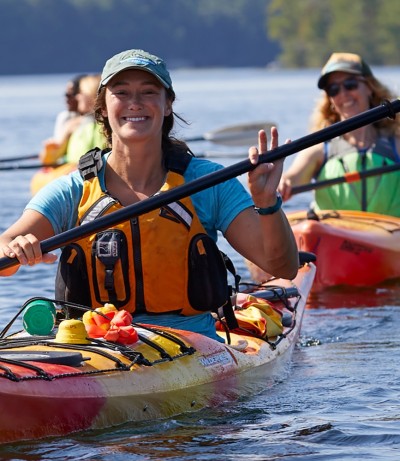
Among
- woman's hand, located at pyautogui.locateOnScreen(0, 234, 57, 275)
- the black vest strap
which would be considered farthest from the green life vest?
woman's hand, located at pyautogui.locateOnScreen(0, 234, 57, 275)

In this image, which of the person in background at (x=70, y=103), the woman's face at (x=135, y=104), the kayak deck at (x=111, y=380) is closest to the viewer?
the kayak deck at (x=111, y=380)

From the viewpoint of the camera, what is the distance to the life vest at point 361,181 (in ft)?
27.7

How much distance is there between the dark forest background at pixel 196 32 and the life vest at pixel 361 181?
59280 mm

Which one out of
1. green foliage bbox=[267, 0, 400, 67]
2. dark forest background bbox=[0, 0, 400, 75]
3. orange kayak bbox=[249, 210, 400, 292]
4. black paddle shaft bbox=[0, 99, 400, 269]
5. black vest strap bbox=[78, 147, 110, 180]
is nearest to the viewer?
black paddle shaft bbox=[0, 99, 400, 269]

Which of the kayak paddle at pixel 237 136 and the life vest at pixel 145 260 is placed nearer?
the life vest at pixel 145 260

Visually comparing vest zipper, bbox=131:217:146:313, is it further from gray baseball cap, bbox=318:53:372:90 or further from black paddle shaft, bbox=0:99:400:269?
gray baseball cap, bbox=318:53:372:90

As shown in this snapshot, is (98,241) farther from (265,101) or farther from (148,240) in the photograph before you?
(265,101)

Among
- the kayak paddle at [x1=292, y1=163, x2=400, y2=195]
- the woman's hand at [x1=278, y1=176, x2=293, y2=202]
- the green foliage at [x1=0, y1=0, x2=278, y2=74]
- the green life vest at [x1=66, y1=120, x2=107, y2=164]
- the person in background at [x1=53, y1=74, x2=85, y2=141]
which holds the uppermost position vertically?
the green foliage at [x1=0, y1=0, x2=278, y2=74]

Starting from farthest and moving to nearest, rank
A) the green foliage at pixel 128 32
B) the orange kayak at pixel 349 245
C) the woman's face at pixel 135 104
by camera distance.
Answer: the green foliage at pixel 128 32, the orange kayak at pixel 349 245, the woman's face at pixel 135 104

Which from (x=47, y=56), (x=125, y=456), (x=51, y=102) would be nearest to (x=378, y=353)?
(x=125, y=456)

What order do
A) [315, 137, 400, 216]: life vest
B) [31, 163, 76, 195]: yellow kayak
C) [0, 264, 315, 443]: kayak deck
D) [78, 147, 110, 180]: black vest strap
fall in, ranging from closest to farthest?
1. [0, 264, 315, 443]: kayak deck
2. [78, 147, 110, 180]: black vest strap
3. [315, 137, 400, 216]: life vest
4. [31, 163, 76, 195]: yellow kayak

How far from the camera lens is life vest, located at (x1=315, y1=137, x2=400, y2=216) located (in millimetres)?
8430

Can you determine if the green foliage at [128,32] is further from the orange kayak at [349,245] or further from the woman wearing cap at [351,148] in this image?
the orange kayak at [349,245]

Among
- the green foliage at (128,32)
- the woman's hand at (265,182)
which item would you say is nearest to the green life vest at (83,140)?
the woman's hand at (265,182)
